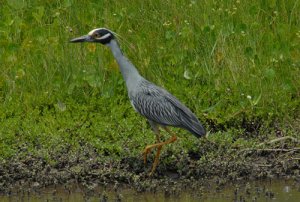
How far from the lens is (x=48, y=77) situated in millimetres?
9055

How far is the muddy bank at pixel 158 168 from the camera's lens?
7438 millimetres

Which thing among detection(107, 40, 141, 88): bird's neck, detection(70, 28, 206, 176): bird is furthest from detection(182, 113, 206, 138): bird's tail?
detection(107, 40, 141, 88): bird's neck

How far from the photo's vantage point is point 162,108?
7809 millimetres

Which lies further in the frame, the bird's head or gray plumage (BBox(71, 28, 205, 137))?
the bird's head

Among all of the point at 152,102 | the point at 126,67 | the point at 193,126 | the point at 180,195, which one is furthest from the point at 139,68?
the point at 180,195

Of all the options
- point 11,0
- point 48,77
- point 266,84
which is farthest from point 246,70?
point 11,0

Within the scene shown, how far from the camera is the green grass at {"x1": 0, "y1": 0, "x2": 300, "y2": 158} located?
8.27 m

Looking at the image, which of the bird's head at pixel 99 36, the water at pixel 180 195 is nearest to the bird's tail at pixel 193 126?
the water at pixel 180 195

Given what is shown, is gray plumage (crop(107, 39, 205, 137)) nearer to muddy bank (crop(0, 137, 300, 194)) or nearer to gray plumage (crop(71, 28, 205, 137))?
Result: gray plumage (crop(71, 28, 205, 137))

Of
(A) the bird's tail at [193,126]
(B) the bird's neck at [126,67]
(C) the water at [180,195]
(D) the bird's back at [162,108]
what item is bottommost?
(C) the water at [180,195]

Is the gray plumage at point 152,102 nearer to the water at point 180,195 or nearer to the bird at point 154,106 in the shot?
the bird at point 154,106

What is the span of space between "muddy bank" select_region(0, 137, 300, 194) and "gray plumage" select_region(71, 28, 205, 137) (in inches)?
10.3

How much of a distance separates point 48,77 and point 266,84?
80.6 inches

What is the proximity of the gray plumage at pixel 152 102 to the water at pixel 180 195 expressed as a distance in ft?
1.91
